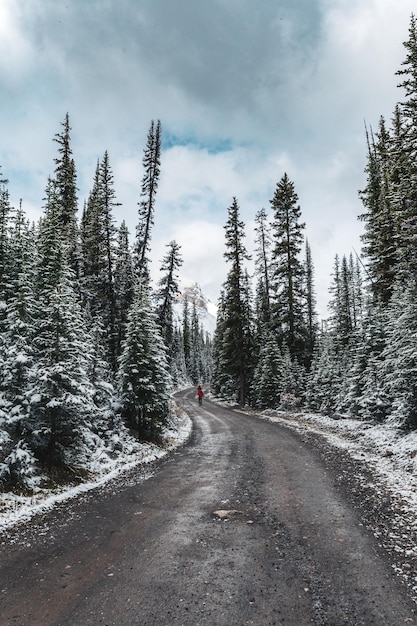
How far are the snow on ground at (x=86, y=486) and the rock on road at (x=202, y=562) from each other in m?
0.40

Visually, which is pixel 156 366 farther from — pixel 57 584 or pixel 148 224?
pixel 148 224

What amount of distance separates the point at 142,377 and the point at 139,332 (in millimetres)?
2003

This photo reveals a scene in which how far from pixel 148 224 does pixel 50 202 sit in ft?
30.6

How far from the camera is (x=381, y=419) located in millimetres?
18031

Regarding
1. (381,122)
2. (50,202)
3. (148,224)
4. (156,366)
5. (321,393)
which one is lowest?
(321,393)

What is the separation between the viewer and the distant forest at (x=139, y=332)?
411 inches

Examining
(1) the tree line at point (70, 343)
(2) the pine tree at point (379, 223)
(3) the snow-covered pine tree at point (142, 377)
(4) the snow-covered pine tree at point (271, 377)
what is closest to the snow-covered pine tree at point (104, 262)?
(1) the tree line at point (70, 343)

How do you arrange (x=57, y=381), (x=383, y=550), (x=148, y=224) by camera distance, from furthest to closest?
1. (x=148, y=224)
2. (x=57, y=381)
3. (x=383, y=550)

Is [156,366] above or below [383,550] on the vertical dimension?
above

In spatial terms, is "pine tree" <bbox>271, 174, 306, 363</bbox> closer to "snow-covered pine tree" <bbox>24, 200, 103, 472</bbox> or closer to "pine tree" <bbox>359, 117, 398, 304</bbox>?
"pine tree" <bbox>359, 117, 398, 304</bbox>

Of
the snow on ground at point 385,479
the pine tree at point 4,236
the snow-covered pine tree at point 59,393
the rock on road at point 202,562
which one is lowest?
the rock on road at point 202,562

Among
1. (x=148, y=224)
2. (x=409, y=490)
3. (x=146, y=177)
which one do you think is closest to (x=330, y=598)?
(x=409, y=490)

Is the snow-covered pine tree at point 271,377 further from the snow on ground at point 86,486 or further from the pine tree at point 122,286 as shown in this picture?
the snow on ground at point 86,486

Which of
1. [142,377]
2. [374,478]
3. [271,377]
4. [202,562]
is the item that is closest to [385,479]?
[374,478]
